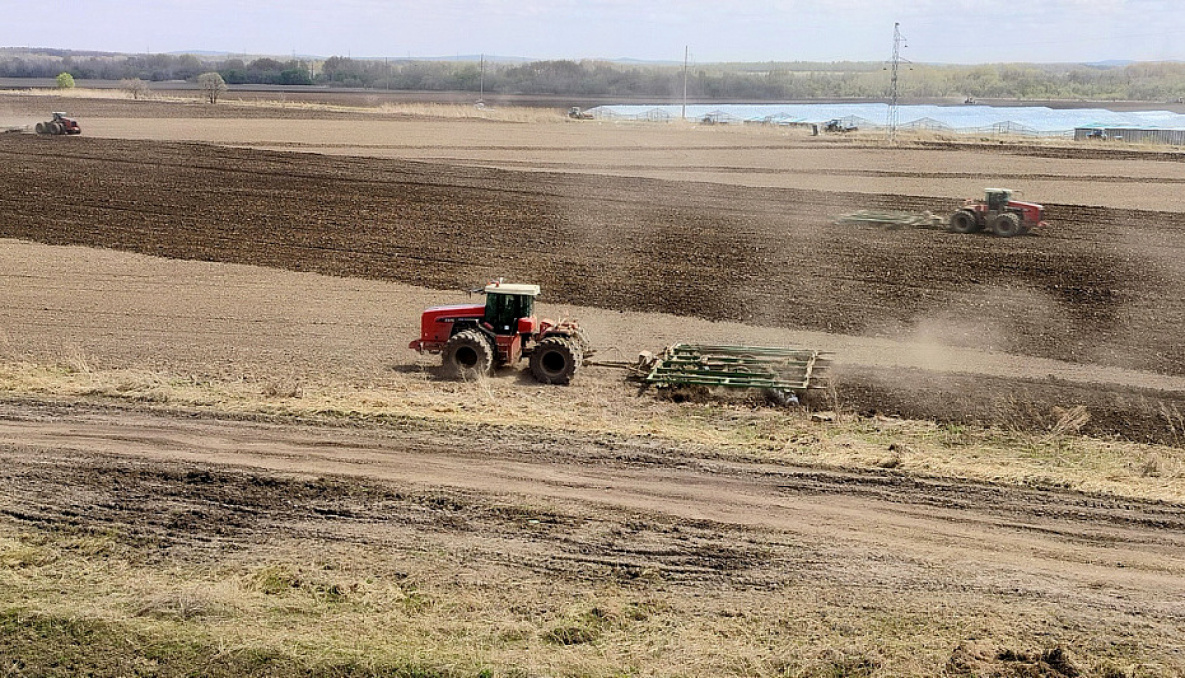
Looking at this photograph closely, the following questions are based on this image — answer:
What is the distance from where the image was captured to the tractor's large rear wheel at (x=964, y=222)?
118ft

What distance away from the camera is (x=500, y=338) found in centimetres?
2112

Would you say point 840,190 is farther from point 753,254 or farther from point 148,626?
point 148,626

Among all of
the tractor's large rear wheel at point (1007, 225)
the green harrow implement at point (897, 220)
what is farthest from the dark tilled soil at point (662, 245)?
the green harrow implement at point (897, 220)

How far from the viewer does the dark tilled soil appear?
25688 millimetres

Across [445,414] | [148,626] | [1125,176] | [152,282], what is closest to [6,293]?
[152,282]

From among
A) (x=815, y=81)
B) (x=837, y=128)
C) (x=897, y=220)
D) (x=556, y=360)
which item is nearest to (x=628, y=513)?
(x=556, y=360)

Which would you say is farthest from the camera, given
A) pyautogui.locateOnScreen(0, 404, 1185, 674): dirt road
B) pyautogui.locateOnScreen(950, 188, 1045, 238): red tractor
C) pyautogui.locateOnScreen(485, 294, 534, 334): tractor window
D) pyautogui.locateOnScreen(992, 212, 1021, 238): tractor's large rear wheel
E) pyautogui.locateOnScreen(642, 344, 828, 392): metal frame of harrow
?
pyautogui.locateOnScreen(950, 188, 1045, 238): red tractor

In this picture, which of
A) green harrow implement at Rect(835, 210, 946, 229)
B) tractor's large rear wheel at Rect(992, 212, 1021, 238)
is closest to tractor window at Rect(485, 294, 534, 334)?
green harrow implement at Rect(835, 210, 946, 229)

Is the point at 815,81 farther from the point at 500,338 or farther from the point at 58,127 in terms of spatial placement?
the point at 500,338

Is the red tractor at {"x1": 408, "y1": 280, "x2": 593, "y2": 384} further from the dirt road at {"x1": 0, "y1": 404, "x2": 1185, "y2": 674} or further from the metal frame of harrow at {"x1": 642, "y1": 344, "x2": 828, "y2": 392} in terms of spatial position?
the dirt road at {"x1": 0, "y1": 404, "x2": 1185, "y2": 674}

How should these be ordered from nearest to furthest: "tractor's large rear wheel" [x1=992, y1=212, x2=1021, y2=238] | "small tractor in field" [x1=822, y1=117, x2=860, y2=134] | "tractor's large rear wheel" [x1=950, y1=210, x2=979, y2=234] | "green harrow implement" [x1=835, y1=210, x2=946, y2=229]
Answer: "tractor's large rear wheel" [x1=992, y1=212, x2=1021, y2=238]
"tractor's large rear wheel" [x1=950, y1=210, x2=979, y2=234]
"green harrow implement" [x1=835, y1=210, x2=946, y2=229]
"small tractor in field" [x1=822, y1=117, x2=860, y2=134]

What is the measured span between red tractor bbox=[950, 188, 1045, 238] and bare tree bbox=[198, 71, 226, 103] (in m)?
81.8

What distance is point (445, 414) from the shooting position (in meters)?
18.5

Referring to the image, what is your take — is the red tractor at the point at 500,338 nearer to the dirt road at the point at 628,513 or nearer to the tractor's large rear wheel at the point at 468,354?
the tractor's large rear wheel at the point at 468,354
